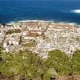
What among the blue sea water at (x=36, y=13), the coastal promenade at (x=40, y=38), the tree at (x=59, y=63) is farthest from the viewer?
the blue sea water at (x=36, y=13)

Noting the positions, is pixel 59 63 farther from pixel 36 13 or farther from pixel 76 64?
pixel 36 13

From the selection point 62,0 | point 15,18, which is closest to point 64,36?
point 15,18

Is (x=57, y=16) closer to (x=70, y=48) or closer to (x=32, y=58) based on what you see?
(x=70, y=48)

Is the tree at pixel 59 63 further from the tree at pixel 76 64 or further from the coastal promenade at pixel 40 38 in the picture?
the coastal promenade at pixel 40 38

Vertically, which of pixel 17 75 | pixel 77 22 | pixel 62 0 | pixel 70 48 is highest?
pixel 62 0

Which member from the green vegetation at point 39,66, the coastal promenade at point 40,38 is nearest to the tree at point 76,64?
the green vegetation at point 39,66
